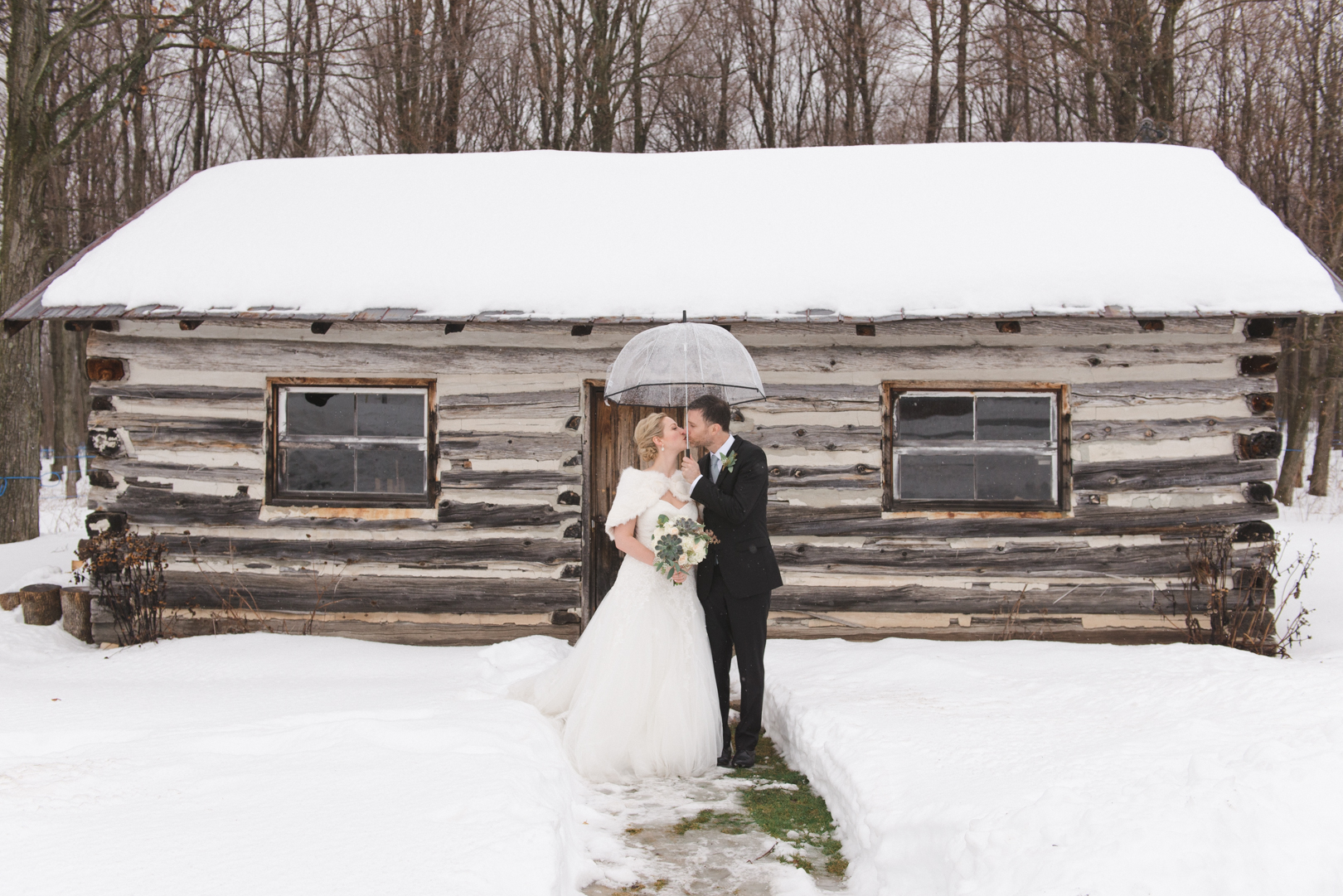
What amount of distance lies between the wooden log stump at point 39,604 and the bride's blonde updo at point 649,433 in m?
5.66

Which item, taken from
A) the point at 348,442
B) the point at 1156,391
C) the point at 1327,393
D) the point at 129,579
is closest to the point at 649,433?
the point at 348,442

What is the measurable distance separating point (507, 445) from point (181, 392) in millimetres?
2684

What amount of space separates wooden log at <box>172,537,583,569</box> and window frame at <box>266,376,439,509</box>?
1.00 ft

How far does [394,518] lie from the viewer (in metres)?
7.22

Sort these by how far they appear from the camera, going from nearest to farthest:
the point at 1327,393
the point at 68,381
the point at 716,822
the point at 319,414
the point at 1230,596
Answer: the point at 716,822, the point at 1230,596, the point at 319,414, the point at 1327,393, the point at 68,381

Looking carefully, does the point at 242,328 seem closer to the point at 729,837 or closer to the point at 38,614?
the point at 38,614

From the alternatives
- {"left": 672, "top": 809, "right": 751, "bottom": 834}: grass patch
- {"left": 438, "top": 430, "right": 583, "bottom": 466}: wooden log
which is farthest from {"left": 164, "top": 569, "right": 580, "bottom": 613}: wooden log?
{"left": 672, "top": 809, "right": 751, "bottom": 834}: grass patch

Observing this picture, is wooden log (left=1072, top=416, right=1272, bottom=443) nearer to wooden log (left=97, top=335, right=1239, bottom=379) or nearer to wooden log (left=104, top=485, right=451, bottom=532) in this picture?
wooden log (left=97, top=335, right=1239, bottom=379)

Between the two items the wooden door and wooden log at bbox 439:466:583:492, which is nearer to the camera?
wooden log at bbox 439:466:583:492

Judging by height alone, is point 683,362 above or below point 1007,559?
above

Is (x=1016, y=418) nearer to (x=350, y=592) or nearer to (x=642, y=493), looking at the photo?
(x=642, y=493)

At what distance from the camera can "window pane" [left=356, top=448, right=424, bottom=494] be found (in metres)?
7.46

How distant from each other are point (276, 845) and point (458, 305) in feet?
14.6

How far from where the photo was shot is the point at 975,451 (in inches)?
285
